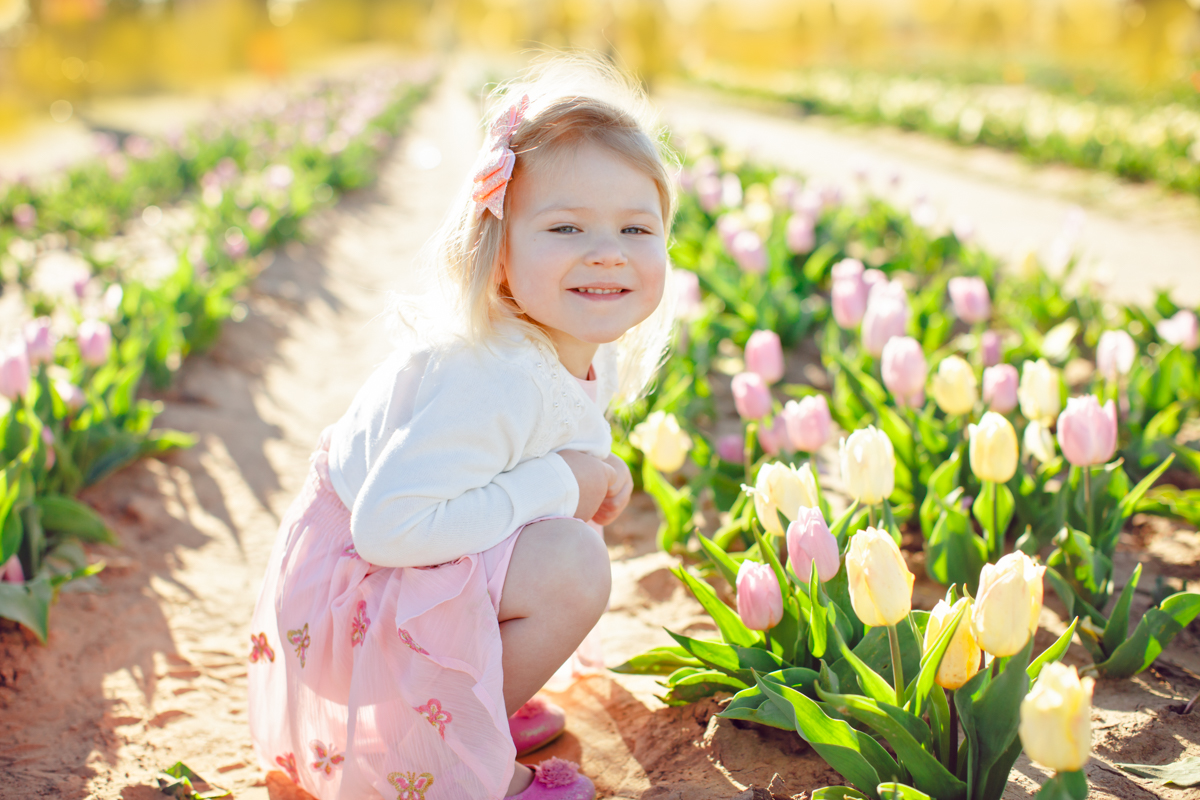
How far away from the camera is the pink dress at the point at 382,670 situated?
4.83ft

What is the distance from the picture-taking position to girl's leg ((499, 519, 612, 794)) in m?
1.49

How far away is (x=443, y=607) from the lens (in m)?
1.47

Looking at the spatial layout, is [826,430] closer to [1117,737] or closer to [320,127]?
[1117,737]

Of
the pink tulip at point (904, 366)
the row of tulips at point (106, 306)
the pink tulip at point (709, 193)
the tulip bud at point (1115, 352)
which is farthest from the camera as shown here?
the pink tulip at point (709, 193)

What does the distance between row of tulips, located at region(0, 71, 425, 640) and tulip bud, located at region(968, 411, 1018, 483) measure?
6.68 feet

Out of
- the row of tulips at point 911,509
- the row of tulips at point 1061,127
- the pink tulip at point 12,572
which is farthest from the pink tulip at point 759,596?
the row of tulips at point 1061,127

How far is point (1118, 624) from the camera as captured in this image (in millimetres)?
1758

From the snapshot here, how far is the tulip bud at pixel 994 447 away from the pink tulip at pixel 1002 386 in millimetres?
620

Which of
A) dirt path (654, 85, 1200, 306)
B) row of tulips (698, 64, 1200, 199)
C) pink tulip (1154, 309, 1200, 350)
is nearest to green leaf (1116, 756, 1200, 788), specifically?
dirt path (654, 85, 1200, 306)

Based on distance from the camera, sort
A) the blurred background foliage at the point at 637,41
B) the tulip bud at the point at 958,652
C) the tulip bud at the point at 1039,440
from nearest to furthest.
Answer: the tulip bud at the point at 958,652 → the tulip bud at the point at 1039,440 → the blurred background foliage at the point at 637,41

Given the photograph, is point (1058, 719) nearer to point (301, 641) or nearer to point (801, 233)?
point (301, 641)

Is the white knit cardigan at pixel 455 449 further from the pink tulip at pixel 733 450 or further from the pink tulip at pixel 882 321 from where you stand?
the pink tulip at pixel 882 321

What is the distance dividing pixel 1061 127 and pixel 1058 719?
11.1 m

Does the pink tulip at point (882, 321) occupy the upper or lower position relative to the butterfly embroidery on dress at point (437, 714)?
upper
